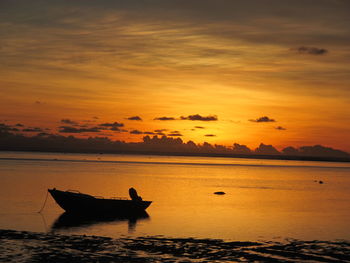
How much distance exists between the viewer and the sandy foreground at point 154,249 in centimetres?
2781

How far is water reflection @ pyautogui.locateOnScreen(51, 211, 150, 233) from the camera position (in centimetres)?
4188

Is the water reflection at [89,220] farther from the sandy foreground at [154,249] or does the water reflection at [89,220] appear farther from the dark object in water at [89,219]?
the sandy foreground at [154,249]

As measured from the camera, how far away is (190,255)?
29250mm

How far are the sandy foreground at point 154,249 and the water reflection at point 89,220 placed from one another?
5649mm

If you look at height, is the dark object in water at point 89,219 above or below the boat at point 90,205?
below

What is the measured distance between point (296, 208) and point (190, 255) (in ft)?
124

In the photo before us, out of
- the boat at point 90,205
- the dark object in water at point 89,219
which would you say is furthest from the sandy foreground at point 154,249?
the boat at point 90,205

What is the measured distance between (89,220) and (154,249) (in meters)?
16.0

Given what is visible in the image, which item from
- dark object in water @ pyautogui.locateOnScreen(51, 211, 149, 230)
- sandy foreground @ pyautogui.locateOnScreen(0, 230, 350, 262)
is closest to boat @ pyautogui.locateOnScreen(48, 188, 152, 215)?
dark object in water @ pyautogui.locateOnScreen(51, 211, 149, 230)

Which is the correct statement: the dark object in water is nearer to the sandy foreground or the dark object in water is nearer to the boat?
the boat

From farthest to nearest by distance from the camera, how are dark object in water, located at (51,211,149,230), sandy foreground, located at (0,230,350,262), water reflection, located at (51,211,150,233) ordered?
dark object in water, located at (51,211,149,230), water reflection, located at (51,211,150,233), sandy foreground, located at (0,230,350,262)

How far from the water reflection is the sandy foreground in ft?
18.5

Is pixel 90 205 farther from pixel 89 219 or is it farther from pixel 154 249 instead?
pixel 154 249

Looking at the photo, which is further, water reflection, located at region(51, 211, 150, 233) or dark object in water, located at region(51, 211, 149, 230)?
dark object in water, located at region(51, 211, 149, 230)
